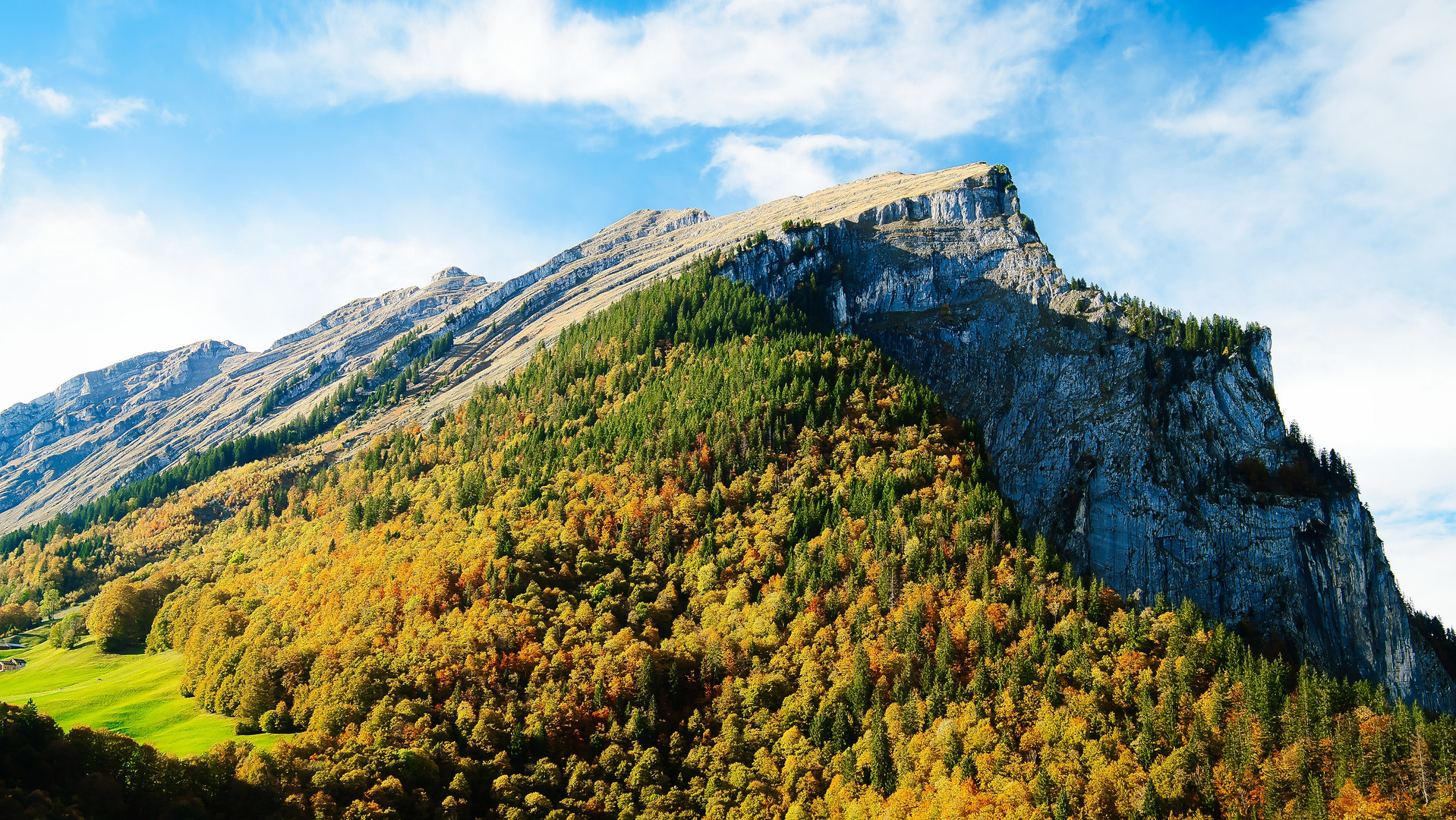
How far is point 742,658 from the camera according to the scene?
128 meters

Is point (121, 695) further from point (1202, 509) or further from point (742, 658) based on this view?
point (1202, 509)

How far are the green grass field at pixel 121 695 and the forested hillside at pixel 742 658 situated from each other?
563 centimetres

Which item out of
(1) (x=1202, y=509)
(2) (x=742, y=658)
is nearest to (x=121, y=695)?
(2) (x=742, y=658)

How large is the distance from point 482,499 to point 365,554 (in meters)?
27.0

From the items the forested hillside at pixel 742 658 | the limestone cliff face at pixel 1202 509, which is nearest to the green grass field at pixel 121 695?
the forested hillside at pixel 742 658

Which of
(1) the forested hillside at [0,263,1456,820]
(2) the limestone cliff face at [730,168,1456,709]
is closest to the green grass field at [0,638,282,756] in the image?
(1) the forested hillside at [0,263,1456,820]

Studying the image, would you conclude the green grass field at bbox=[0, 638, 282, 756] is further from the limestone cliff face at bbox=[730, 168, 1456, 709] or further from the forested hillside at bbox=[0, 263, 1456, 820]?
the limestone cliff face at bbox=[730, 168, 1456, 709]

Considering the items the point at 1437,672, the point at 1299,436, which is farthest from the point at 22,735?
the point at 1437,672

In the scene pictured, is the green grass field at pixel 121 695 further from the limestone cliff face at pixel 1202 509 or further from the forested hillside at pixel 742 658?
the limestone cliff face at pixel 1202 509

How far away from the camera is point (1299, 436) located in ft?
582

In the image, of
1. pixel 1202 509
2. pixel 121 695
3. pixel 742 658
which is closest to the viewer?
pixel 742 658

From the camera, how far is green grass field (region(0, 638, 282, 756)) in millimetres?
112688

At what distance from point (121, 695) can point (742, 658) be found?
108210mm

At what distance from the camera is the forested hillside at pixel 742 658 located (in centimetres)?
9050
